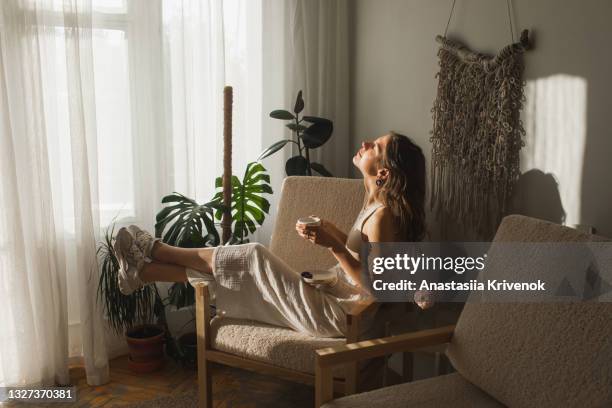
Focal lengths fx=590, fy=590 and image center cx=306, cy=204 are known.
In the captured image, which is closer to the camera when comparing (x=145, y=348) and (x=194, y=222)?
(x=194, y=222)

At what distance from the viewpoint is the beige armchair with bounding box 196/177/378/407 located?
2.07 metres

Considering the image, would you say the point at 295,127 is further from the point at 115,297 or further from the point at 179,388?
the point at 179,388

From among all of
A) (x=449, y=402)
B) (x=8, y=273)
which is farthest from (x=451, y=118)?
(x=8, y=273)

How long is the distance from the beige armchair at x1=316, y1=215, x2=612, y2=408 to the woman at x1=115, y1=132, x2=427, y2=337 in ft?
1.58

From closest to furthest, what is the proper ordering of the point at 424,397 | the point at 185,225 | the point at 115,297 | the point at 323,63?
the point at 424,397, the point at 185,225, the point at 115,297, the point at 323,63

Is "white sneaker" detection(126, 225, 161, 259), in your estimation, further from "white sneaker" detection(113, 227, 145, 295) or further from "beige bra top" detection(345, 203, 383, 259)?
"beige bra top" detection(345, 203, 383, 259)

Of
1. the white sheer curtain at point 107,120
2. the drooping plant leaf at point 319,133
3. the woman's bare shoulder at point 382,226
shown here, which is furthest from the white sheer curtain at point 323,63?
the woman's bare shoulder at point 382,226

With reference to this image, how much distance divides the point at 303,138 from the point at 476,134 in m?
0.92

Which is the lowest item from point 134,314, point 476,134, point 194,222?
point 134,314

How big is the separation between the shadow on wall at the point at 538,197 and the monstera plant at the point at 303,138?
40.5 inches

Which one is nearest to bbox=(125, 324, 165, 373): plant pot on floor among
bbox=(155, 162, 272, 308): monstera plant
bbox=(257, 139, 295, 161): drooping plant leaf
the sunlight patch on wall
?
bbox=(155, 162, 272, 308): monstera plant

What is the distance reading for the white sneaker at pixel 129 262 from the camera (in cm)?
229

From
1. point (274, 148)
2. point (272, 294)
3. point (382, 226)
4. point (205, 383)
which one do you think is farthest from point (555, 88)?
point (205, 383)

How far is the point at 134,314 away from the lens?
2859 mm
